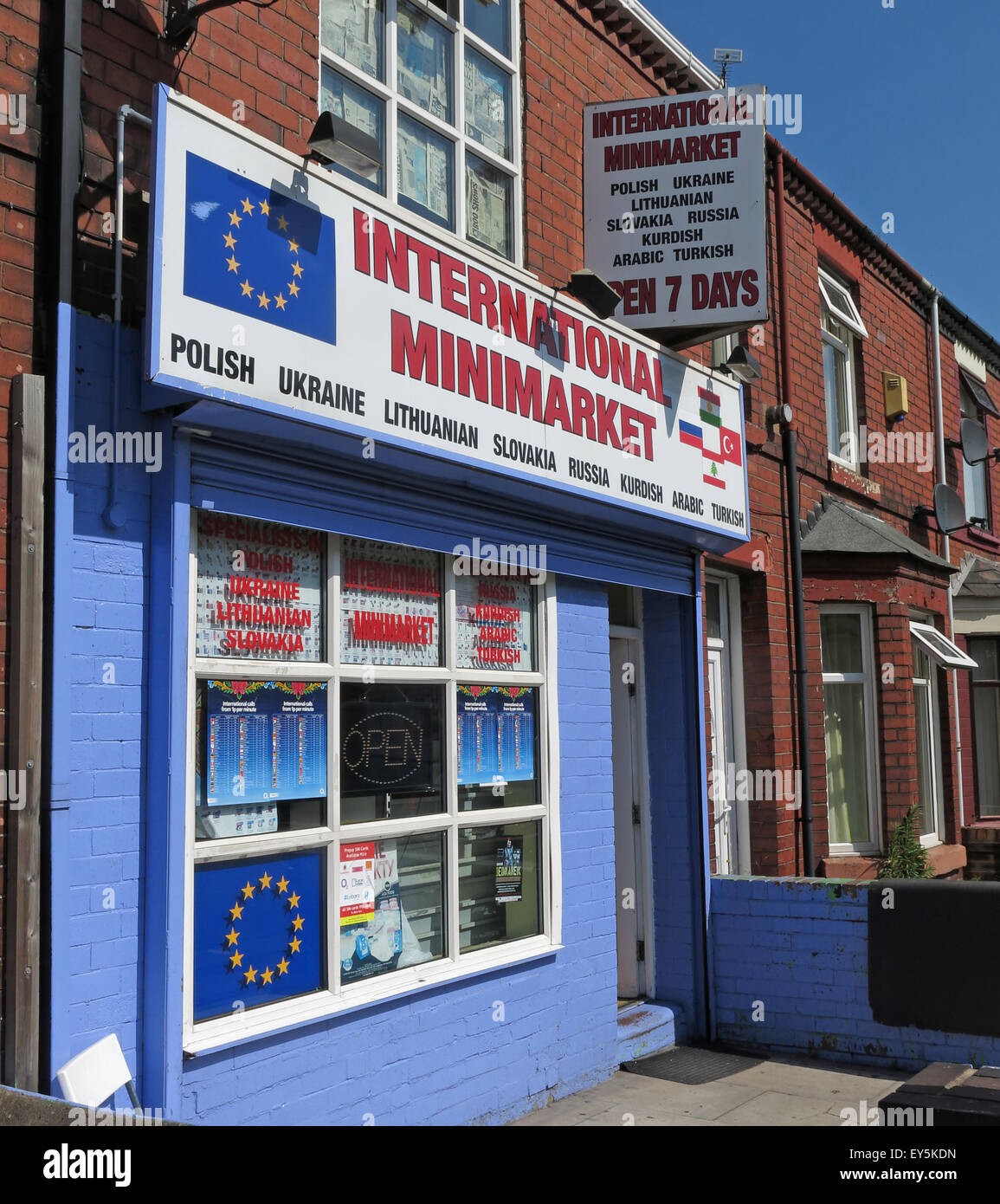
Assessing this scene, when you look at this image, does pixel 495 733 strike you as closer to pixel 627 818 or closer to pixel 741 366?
pixel 627 818

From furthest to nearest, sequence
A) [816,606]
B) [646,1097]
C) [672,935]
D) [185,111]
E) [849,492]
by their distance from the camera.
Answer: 1. [849,492]
2. [816,606]
3. [672,935]
4. [646,1097]
5. [185,111]

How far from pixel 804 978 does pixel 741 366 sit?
168 inches

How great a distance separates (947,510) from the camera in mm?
12844

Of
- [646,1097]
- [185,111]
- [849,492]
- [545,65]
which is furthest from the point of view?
[849,492]

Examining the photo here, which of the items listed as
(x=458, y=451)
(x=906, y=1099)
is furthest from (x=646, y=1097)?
(x=458, y=451)

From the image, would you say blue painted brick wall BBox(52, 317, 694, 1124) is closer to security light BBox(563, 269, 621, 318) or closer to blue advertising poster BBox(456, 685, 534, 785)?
blue advertising poster BBox(456, 685, 534, 785)

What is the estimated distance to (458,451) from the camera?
17.5ft

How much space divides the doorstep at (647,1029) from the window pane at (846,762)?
3.18 m

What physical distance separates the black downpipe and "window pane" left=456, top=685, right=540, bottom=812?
3.68m

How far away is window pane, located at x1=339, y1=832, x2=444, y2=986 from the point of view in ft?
16.4

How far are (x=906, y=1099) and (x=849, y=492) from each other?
308 inches

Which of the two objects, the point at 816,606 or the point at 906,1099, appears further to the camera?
the point at 816,606

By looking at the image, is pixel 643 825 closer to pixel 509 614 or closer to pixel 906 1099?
pixel 509 614

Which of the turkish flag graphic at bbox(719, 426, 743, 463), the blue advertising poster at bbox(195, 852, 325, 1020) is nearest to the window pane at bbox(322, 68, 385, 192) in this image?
the turkish flag graphic at bbox(719, 426, 743, 463)
